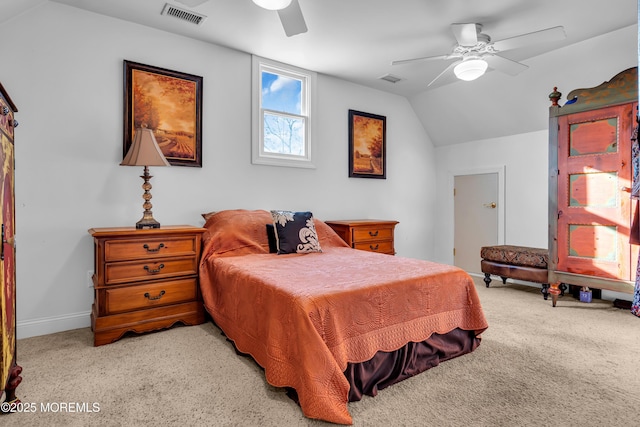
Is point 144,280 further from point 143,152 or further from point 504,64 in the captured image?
point 504,64

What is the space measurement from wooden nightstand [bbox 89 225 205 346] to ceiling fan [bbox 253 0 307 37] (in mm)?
1717

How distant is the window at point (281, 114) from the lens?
3.72 meters

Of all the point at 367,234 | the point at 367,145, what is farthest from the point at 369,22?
the point at 367,234

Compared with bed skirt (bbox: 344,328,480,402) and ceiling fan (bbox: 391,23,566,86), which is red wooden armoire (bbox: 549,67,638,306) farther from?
bed skirt (bbox: 344,328,480,402)

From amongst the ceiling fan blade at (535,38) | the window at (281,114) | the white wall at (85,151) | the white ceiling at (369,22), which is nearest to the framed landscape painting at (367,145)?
the window at (281,114)

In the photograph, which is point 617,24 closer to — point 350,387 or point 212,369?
point 350,387

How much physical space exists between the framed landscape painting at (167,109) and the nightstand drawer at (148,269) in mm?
1013

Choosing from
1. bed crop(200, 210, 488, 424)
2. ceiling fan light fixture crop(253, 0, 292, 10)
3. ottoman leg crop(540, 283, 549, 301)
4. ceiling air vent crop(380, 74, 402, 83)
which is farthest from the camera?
ceiling air vent crop(380, 74, 402, 83)

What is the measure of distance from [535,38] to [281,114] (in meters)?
2.51

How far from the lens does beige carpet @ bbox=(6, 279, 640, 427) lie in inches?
62.6

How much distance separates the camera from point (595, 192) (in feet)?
10.2

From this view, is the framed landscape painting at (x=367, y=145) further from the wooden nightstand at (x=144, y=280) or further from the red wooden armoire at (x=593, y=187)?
the wooden nightstand at (x=144, y=280)

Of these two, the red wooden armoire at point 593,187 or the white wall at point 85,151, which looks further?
the red wooden armoire at point 593,187

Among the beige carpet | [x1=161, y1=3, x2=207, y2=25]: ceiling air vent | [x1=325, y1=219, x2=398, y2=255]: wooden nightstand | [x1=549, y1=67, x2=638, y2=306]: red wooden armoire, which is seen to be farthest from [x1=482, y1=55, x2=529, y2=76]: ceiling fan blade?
[x1=161, y1=3, x2=207, y2=25]: ceiling air vent
